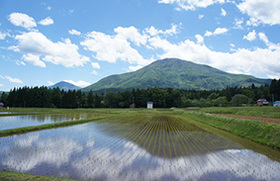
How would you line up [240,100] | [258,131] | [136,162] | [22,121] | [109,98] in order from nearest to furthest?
[136,162]
[258,131]
[22,121]
[240,100]
[109,98]

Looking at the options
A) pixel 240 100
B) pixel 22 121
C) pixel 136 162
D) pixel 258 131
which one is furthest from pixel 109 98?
pixel 136 162

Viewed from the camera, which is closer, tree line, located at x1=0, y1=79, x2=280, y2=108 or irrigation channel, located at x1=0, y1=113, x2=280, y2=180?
irrigation channel, located at x1=0, y1=113, x2=280, y2=180

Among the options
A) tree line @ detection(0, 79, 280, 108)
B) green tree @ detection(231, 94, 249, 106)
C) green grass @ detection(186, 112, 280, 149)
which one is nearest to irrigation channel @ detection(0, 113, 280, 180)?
green grass @ detection(186, 112, 280, 149)

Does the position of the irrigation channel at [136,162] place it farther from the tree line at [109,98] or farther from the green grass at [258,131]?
→ the tree line at [109,98]

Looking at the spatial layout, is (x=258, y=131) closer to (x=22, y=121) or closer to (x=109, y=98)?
(x=22, y=121)

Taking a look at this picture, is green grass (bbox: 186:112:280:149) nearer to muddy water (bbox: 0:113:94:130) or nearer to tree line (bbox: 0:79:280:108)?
muddy water (bbox: 0:113:94:130)

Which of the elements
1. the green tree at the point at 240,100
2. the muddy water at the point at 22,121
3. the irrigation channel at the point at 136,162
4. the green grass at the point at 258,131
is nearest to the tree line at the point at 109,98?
the green tree at the point at 240,100

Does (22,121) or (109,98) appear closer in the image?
(22,121)

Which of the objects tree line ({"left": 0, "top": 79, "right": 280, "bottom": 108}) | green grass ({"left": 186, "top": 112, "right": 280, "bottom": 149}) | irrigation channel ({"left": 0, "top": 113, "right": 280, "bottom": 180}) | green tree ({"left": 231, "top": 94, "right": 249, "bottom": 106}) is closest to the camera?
irrigation channel ({"left": 0, "top": 113, "right": 280, "bottom": 180})

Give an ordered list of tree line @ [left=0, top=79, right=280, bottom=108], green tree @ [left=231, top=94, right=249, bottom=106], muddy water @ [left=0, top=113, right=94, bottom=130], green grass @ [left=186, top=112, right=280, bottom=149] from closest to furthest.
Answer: green grass @ [left=186, top=112, right=280, bottom=149], muddy water @ [left=0, top=113, right=94, bottom=130], tree line @ [left=0, top=79, right=280, bottom=108], green tree @ [left=231, top=94, right=249, bottom=106]

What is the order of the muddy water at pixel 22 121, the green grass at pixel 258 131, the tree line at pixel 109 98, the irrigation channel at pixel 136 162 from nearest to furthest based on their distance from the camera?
the irrigation channel at pixel 136 162 < the green grass at pixel 258 131 < the muddy water at pixel 22 121 < the tree line at pixel 109 98

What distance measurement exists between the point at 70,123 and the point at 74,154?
14.4 metres

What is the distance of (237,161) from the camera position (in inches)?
342

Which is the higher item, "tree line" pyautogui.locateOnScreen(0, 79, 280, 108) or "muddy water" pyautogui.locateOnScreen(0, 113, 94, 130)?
"tree line" pyautogui.locateOnScreen(0, 79, 280, 108)
